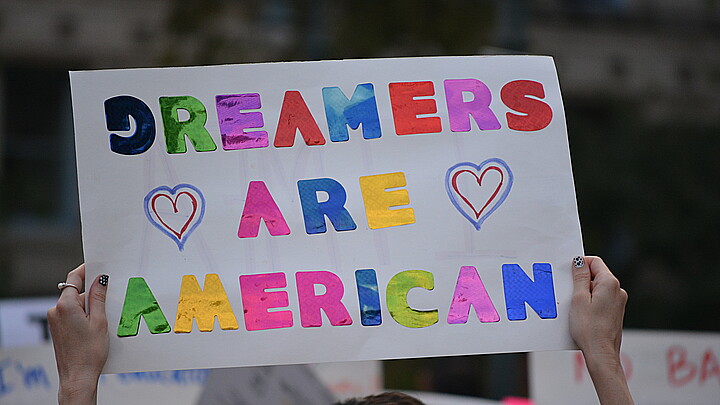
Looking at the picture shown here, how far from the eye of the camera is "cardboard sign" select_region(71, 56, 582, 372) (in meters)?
2.14

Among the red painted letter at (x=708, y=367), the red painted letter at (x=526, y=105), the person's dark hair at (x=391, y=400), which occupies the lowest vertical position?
the red painted letter at (x=708, y=367)

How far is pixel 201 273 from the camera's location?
2.17 meters

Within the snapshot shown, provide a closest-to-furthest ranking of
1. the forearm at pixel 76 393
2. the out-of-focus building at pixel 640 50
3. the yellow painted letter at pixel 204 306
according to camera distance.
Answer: the forearm at pixel 76 393
the yellow painted letter at pixel 204 306
the out-of-focus building at pixel 640 50

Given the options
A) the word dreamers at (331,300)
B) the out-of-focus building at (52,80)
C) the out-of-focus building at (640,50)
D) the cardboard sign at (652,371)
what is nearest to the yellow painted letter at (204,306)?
the word dreamers at (331,300)

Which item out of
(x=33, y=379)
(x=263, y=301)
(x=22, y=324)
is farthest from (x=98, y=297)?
(x=22, y=324)

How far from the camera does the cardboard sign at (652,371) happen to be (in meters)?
4.41

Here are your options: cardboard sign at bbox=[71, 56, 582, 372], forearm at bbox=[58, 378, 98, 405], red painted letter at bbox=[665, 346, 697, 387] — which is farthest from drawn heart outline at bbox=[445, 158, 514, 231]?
red painted letter at bbox=[665, 346, 697, 387]

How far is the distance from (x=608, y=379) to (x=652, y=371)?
2811 millimetres

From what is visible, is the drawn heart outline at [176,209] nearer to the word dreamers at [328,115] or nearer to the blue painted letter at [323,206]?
the word dreamers at [328,115]

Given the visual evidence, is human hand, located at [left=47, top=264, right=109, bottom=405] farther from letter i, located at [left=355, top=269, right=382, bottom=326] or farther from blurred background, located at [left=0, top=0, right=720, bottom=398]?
blurred background, located at [left=0, top=0, right=720, bottom=398]

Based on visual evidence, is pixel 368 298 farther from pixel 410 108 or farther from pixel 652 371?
pixel 652 371

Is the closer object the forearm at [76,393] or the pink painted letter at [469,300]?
the forearm at [76,393]

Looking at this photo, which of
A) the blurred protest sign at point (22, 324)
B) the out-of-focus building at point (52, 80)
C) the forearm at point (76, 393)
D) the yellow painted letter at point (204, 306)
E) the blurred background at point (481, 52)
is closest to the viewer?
the forearm at point (76, 393)

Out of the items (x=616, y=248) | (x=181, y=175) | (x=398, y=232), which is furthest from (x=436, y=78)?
(x=616, y=248)
